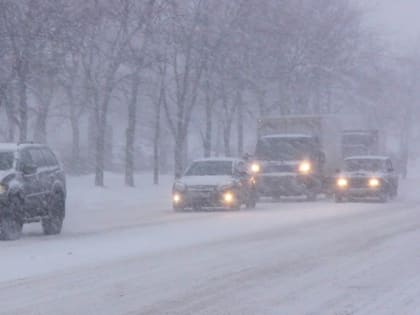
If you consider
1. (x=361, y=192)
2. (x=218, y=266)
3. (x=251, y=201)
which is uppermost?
(x=361, y=192)

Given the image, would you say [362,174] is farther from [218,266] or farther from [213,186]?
[218,266]

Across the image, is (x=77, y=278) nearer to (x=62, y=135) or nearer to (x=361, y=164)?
(x=361, y=164)

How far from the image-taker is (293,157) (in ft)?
121

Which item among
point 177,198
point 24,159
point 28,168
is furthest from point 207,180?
point 28,168

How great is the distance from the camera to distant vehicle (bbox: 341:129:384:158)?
49406 mm

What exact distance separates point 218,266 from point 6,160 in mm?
6641

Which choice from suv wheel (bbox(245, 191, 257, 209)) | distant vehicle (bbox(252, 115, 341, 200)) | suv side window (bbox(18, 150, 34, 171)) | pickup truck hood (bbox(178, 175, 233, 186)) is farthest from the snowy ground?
distant vehicle (bbox(252, 115, 341, 200))

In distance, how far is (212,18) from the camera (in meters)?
43.9

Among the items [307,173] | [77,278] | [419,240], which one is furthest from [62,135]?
[77,278]

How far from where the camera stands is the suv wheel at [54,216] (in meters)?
21.4

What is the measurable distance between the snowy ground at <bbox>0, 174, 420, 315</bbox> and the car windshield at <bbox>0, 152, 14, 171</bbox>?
4.59ft

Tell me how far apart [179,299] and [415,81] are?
2767 inches

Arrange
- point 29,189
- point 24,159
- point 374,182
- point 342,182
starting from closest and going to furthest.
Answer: point 29,189
point 24,159
point 342,182
point 374,182

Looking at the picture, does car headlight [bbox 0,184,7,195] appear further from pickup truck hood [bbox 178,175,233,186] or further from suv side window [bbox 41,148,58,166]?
pickup truck hood [bbox 178,175,233,186]
